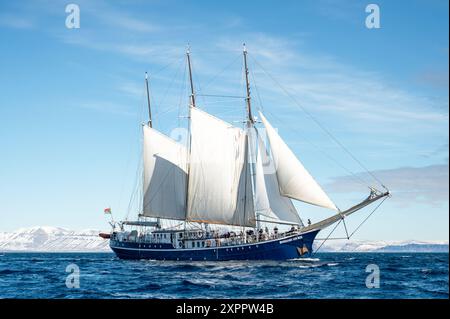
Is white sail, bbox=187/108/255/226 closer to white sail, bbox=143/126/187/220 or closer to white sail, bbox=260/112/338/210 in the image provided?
white sail, bbox=143/126/187/220

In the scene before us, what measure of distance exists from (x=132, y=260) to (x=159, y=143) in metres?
19.5

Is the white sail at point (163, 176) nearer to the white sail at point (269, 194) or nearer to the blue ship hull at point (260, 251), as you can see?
the blue ship hull at point (260, 251)

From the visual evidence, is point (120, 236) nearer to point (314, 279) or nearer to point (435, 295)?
point (314, 279)

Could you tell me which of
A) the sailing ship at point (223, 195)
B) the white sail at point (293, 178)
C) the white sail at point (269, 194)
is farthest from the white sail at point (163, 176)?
the white sail at point (293, 178)

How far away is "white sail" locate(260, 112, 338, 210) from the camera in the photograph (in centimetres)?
6425

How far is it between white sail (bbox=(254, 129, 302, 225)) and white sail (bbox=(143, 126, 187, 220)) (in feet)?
49.5

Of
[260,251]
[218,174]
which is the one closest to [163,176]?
[218,174]

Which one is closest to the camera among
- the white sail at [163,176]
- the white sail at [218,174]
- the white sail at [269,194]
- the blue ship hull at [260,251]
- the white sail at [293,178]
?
the white sail at [293,178]

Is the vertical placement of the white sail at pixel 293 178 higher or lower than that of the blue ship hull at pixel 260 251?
higher

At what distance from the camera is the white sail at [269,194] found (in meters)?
68.4

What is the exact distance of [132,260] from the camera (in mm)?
88562

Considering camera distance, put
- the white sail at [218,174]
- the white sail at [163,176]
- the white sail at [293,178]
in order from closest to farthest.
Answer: the white sail at [293,178], the white sail at [218,174], the white sail at [163,176]

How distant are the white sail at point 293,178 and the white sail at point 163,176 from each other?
18.8 m
